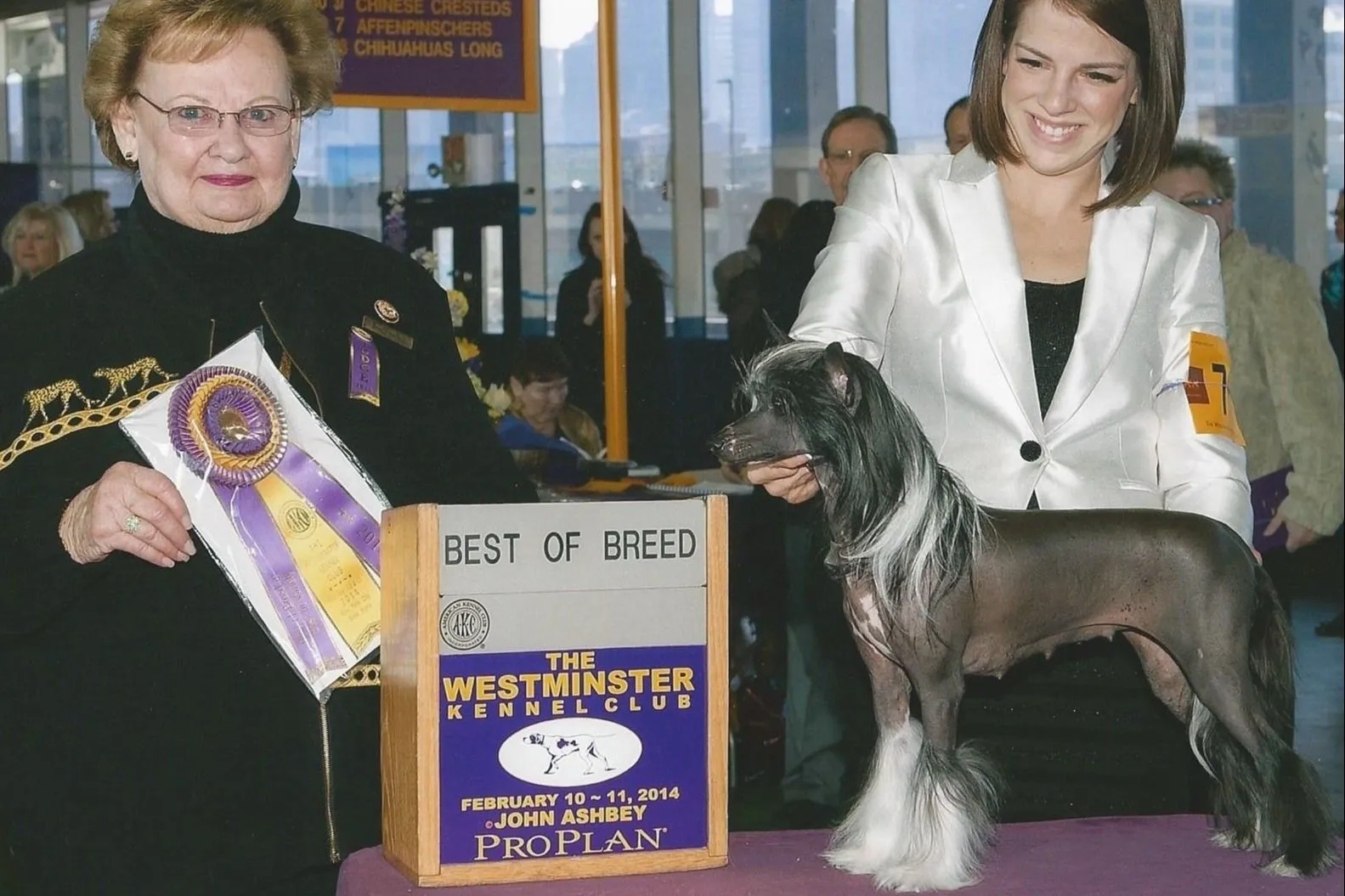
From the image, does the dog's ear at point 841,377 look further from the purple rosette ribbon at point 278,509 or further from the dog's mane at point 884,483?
the purple rosette ribbon at point 278,509

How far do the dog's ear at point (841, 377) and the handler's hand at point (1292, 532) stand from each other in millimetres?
2770

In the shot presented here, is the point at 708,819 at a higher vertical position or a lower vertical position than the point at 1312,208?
lower

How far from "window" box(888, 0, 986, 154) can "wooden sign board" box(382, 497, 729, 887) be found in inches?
281

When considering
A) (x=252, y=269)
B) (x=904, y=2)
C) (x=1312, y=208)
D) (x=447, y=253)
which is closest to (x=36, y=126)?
(x=447, y=253)

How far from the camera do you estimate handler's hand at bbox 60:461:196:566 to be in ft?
5.50

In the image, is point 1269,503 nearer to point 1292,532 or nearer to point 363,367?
point 1292,532

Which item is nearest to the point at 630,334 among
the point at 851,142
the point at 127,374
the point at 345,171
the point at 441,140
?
the point at 851,142

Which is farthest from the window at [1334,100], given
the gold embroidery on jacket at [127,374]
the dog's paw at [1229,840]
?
the gold embroidery on jacket at [127,374]

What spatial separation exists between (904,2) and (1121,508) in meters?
7.72

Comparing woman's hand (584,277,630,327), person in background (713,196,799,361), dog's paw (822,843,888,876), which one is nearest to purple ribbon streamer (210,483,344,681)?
dog's paw (822,843,888,876)

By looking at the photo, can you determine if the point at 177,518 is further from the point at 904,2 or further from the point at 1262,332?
the point at 904,2

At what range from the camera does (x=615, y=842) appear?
1598 mm

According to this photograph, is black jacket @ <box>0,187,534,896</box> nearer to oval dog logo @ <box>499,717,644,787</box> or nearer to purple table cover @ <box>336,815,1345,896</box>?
purple table cover @ <box>336,815,1345,896</box>

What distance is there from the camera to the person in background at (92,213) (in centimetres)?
685
